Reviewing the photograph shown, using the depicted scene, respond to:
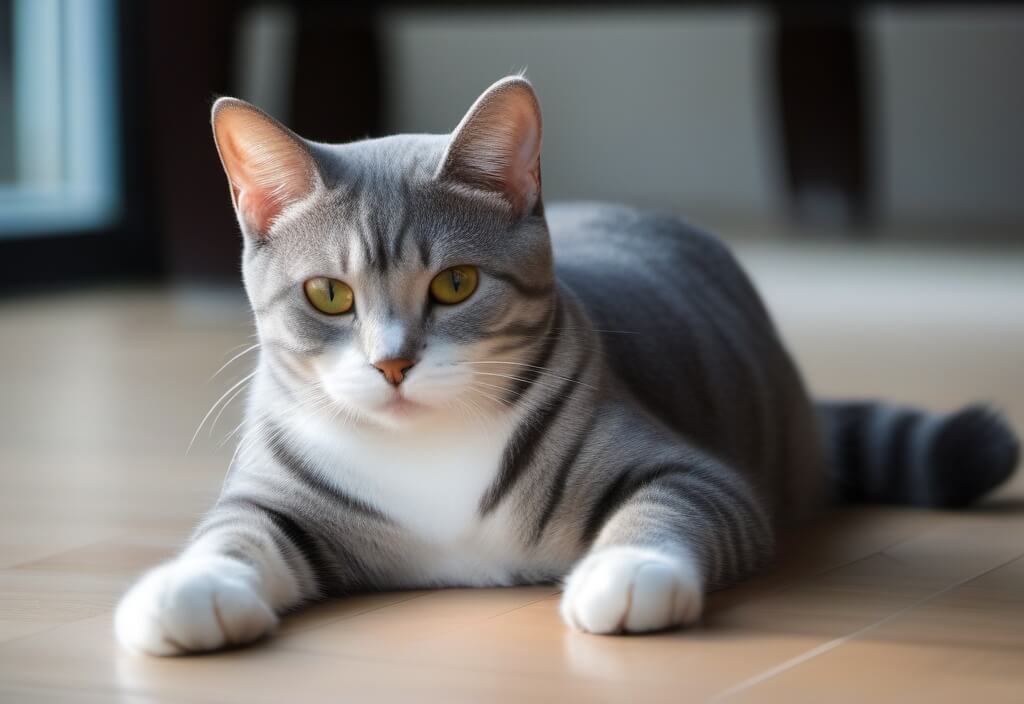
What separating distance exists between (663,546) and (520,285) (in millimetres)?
287

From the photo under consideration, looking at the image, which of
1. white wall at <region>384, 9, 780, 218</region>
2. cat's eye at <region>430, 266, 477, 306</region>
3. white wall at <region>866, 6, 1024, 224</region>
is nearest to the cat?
cat's eye at <region>430, 266, 477, 306</region>

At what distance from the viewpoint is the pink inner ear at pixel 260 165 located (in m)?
1.45

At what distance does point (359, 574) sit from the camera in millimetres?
1527

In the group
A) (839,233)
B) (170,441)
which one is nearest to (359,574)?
(170,441)

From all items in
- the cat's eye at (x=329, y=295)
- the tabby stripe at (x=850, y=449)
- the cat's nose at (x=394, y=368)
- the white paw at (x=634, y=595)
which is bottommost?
the tabby stripe at (x=850, y=449)

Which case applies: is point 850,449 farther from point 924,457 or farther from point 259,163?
point 259,163

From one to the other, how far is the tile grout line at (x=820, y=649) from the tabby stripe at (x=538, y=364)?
0.38 m

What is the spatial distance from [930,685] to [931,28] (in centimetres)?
534

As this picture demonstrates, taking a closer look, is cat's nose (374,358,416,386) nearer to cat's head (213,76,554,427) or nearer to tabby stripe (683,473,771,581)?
cat's head (213,76,554,427)

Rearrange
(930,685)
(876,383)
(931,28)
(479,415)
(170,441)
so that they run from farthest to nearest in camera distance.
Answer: (931,28) → (876,383) → (170,441) → (479,415) → (930,685)

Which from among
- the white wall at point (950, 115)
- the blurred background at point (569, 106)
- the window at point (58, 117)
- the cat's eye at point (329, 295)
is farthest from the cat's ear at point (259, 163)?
the white wall at point (950, 115)

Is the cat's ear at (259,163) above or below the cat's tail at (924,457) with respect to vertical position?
above

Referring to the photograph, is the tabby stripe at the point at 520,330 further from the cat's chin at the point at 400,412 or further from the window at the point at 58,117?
the window at the point at 58,117

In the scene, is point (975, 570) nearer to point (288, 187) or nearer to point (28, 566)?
point (288, 187)
